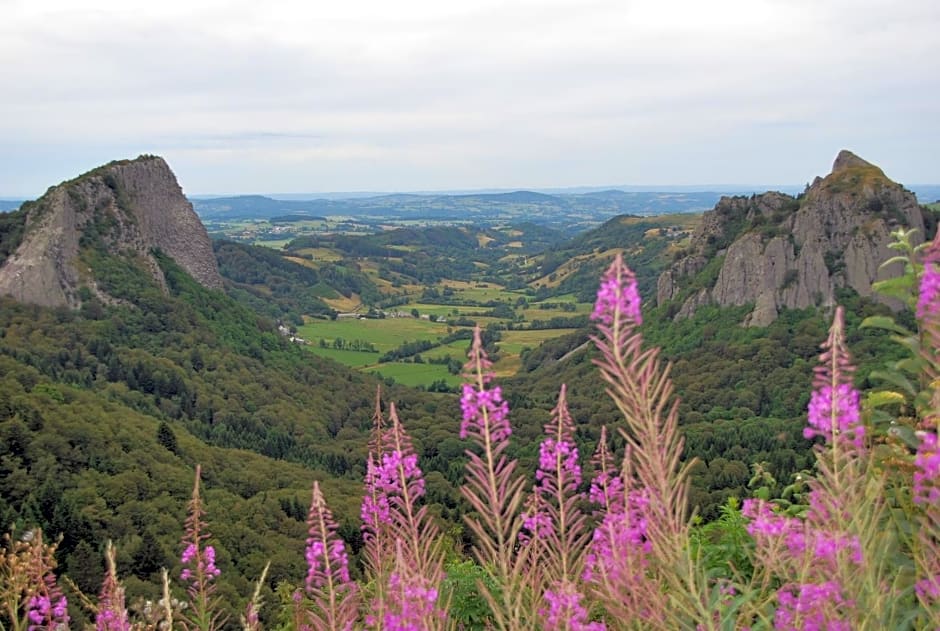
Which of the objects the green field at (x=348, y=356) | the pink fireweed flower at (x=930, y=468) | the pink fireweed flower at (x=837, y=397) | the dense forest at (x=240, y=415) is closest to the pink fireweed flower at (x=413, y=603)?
the pink fireweed flower at (x=837, y=397)

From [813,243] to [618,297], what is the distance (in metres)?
80.8

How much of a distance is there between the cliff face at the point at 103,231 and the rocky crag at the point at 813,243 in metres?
73.8

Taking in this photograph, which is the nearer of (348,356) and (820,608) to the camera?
(820,608)

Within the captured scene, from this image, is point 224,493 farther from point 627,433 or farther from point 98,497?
point 627,433

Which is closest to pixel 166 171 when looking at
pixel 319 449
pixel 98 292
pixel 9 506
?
pixel 98 292

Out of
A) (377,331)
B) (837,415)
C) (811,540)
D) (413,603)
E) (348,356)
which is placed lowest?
(348,356)

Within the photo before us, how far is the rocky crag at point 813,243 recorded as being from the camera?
70.6 meters

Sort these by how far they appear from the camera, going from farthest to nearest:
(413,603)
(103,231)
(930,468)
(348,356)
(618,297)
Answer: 1. (348,356)
2. (103,231)
3. (413,603)
4. (930,468)
5. (618,297)

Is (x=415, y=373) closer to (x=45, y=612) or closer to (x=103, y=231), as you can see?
(x=103, y=231)

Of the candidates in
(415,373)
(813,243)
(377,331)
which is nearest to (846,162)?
(813,243)

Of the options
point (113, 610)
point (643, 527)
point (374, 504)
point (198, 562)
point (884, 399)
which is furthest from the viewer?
point (198, 562)

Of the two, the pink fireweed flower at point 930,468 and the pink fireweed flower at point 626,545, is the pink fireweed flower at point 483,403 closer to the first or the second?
the pink fireweed flower at point 626,545

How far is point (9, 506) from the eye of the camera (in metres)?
34.0

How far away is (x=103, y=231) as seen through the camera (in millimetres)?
90438
